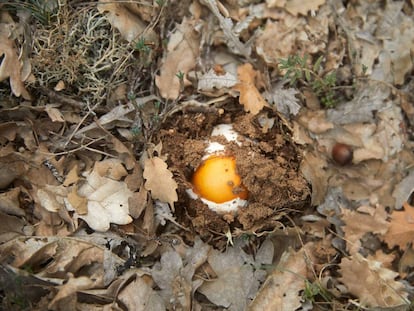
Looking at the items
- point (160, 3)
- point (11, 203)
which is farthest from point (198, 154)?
point (11, 203)

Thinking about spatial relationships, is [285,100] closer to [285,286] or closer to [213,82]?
[213,82]

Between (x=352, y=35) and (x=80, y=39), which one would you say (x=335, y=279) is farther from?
(x=80, y=39)

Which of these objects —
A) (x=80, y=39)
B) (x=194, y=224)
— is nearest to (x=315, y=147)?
(x=194, y=224)

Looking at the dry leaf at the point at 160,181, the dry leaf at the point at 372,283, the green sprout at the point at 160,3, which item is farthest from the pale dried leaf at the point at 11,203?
the dry leaf at the point at 372,283

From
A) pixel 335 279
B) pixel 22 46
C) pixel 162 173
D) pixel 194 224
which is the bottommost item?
pixel 335 279

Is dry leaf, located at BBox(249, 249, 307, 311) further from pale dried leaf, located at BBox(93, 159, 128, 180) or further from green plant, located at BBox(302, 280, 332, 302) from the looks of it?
pale dried leaf, located at BBox(93, 159, 128, 180)

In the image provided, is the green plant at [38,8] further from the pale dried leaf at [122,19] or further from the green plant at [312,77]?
the green plant at [312,77]

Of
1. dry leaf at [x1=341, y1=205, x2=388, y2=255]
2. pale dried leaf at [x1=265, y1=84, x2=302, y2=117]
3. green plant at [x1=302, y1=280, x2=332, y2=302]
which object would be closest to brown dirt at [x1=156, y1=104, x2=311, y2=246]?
pale dried leaf at [x1=265, y1=84, x2=302, y2=117]
